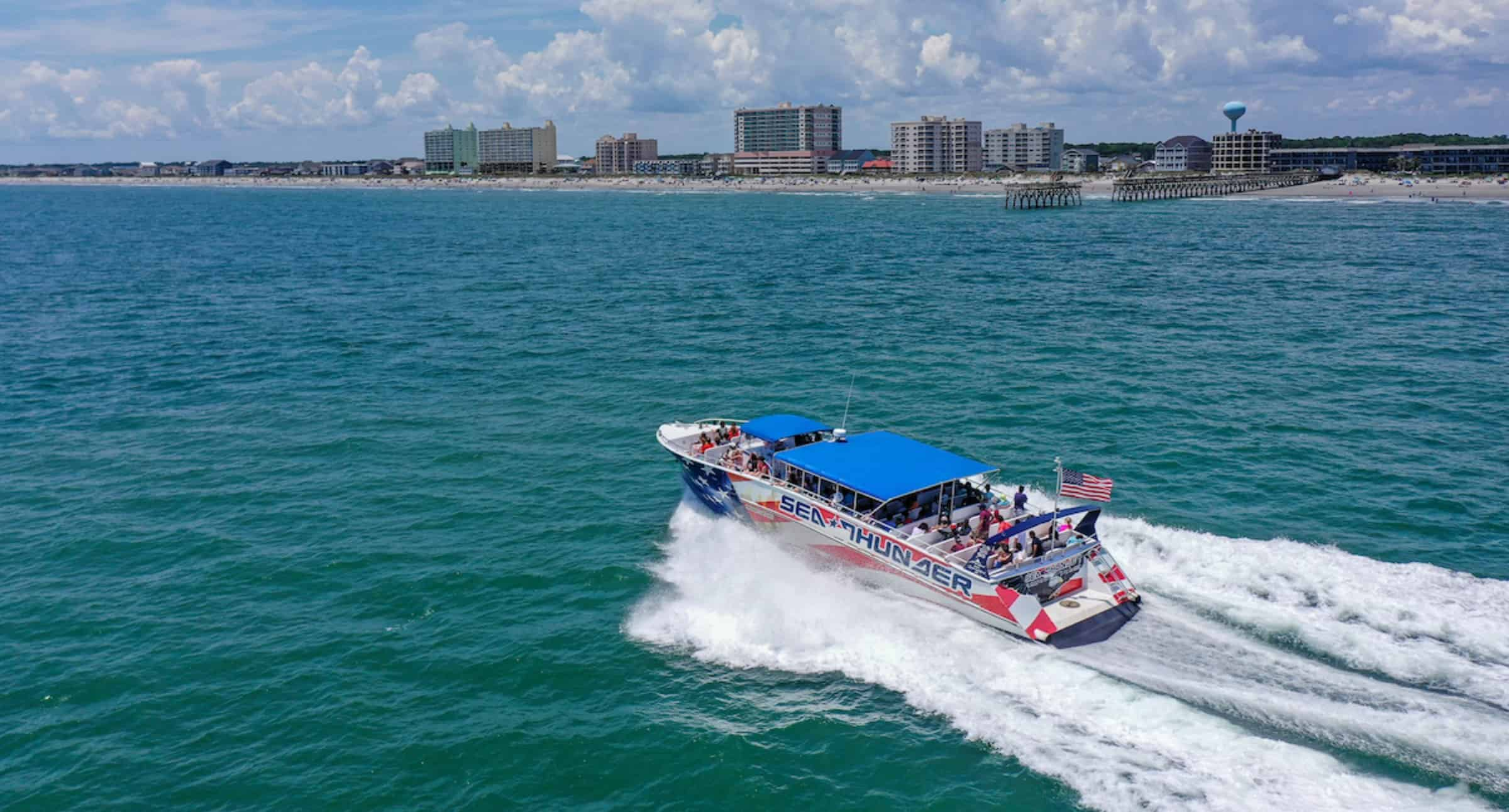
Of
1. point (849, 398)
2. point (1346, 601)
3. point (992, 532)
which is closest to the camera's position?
point (1346, 601)

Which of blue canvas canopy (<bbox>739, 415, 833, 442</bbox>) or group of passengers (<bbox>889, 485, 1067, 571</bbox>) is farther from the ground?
blue canvas canopy (<bbox>739, 415, 833, 442</bbox>)

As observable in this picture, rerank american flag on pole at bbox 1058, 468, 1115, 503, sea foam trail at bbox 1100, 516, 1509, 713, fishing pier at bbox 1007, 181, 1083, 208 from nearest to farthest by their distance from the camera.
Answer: sea foam trail at bbox 1100, 516, 1509, 713 → american flag on pole at bbox 1058, 468, 1115, 503 → fishing pier at bbox 1007, 181, 1083, 208

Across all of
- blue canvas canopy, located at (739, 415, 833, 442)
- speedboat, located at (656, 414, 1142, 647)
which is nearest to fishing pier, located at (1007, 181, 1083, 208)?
blue canvas canopy, located at (739, 415, 833, 442)

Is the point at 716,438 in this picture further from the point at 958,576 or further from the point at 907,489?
the point at 958,576


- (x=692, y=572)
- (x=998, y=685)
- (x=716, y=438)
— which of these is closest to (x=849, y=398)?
(x=716, y=438)

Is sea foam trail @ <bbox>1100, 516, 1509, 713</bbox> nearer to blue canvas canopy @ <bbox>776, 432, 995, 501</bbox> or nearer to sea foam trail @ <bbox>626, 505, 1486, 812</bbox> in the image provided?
sea foam trail @ <bbox>626, 505, 1486, 812</bbox>

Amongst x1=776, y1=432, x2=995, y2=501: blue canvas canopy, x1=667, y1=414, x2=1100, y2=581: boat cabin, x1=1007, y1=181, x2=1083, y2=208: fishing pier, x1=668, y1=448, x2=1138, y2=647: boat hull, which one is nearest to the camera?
x1=668, y1=448, x2=1138, y2=647: boat hull

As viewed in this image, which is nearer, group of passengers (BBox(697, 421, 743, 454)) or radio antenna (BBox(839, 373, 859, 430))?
group of passengers (BBox(697, 421, 743, 454))
